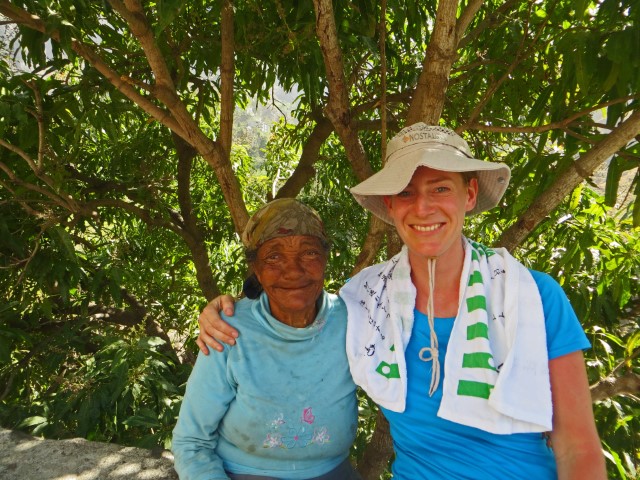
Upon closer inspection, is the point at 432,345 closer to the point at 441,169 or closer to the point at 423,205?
the point at 423,205

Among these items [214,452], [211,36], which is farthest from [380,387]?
[211,36]

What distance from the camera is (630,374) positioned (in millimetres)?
2252

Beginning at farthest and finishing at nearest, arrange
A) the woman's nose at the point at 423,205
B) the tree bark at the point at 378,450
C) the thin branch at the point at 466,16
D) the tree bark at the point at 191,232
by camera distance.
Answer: the tree bark at the point at 191,232 < the tree bark at the point at 378,450 < the thin branch at the point at 466,16 < the woman's nose at the point at 423,205

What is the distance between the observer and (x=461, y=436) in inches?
65.1

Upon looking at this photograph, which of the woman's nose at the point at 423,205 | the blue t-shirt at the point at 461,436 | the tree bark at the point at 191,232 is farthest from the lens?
the tree bark at the point at 191,232

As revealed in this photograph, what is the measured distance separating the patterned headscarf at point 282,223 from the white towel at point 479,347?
1.09 feet

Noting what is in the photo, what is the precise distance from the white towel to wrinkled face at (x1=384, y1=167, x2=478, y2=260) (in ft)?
0.45

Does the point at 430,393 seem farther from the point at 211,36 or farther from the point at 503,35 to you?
the point at 211,36

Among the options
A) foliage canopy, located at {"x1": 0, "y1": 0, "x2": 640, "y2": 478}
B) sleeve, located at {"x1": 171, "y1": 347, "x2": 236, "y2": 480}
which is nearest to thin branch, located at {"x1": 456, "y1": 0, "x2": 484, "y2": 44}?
foliage canopy, located at {"x1": 0, "y1": 0, "x2": 640, "y2": 478}

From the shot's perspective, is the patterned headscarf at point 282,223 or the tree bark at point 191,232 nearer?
the patterned headscarf at point 282,223

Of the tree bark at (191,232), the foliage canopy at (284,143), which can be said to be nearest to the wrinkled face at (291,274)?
the foliage canopy at (284,143)

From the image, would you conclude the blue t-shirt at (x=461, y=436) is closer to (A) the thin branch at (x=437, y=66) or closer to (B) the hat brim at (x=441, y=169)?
(B) the hat brim at (x=441, y=169)

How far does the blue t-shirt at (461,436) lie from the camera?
1.60 m

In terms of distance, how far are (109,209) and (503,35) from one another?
3473 millimetres
